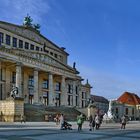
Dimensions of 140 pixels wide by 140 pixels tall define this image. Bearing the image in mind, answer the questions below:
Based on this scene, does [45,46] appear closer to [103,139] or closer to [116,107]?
[116,107]

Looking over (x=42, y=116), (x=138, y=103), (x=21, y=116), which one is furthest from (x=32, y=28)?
(x=138, y=103)

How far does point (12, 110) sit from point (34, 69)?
67.0 ft

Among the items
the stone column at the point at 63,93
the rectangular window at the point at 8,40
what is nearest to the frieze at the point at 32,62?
the stone column at the point at 63,93

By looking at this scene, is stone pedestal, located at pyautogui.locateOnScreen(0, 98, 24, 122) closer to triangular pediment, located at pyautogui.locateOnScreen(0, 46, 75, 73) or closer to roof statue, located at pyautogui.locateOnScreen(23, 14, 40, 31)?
triangular pediment, located at pyautogui.locateOnScreen(0, 46, 75, 73)

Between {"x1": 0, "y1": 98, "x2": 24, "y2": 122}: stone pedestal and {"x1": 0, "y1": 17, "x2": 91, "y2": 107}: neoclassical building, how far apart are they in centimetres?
1178

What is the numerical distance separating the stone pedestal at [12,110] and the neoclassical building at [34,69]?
1178 centimetres

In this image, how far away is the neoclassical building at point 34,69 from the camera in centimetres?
7094

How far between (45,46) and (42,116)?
26217mm

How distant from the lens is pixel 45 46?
86312 mm

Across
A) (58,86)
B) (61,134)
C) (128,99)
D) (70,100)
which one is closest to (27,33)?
(58,86)

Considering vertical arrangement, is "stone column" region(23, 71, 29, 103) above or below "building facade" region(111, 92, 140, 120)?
above

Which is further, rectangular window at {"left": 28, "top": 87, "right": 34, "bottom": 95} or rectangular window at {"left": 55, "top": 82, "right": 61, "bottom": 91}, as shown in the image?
rectangular window at {"left": 55, "top": 82, "right": 61, "bottom": 91}

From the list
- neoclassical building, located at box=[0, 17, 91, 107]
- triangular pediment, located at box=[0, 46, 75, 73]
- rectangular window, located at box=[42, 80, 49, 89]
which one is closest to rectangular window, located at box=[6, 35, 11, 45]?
neoclassical building, located at box=[0, 17, 91, 107]

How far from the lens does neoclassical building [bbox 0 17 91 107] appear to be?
2793 inches
